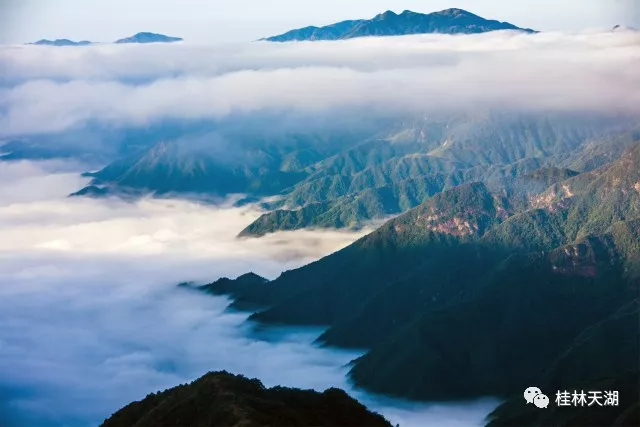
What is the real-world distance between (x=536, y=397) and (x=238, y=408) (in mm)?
61925

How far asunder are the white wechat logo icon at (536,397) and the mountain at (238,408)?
41249 millimetres

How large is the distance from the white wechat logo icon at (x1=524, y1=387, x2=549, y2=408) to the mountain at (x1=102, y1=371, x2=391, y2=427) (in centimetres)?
4125

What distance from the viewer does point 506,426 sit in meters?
141

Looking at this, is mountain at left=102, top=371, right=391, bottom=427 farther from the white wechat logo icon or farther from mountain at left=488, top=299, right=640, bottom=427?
the white wechat logo icon

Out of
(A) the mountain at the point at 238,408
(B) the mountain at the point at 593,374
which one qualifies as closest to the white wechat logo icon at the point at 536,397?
(B) the mountain at the point at 593,374

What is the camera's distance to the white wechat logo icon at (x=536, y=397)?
456 ft

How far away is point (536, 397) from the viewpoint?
14600 centimetres

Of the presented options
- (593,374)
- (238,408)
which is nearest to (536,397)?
(593,374)

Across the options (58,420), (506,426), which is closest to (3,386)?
(58,420)

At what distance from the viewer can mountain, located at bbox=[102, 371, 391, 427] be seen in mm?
94812

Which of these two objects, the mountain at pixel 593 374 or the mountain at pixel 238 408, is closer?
the mountain at pixel 238 408

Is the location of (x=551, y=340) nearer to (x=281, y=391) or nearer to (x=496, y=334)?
(x=496, y=334)

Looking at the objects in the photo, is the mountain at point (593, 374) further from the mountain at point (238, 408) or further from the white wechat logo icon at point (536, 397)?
the mountain at point (238, 408)

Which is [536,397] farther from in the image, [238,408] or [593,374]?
[238,408]
